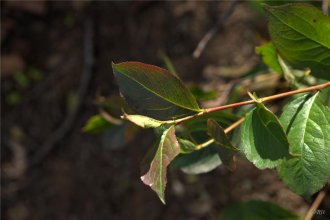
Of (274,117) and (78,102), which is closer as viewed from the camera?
(274,117)

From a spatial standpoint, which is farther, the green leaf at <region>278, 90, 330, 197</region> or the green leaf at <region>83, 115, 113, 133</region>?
the green leaf at <region>83, 115, 113, 133</region>

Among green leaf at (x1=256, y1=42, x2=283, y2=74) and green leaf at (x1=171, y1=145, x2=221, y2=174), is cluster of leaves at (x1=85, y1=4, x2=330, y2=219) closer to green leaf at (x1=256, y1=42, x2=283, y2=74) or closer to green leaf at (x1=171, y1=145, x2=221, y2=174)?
green leaf at (x1=256, y1=42, x2=283, y2=74)

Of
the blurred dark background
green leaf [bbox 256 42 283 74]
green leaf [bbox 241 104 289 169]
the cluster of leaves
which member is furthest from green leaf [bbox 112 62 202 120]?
the blurred dark background

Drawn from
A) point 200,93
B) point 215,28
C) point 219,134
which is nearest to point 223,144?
point 219,134

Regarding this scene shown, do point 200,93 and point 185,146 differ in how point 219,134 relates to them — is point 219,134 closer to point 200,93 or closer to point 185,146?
point 185,146

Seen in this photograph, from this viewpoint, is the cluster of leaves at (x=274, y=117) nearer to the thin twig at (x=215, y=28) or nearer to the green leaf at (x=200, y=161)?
the green leaf at (x=200, y=161)

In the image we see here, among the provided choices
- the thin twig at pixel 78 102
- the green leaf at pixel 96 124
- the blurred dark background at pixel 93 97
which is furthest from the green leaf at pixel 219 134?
the thin twig at pixel 78 102
